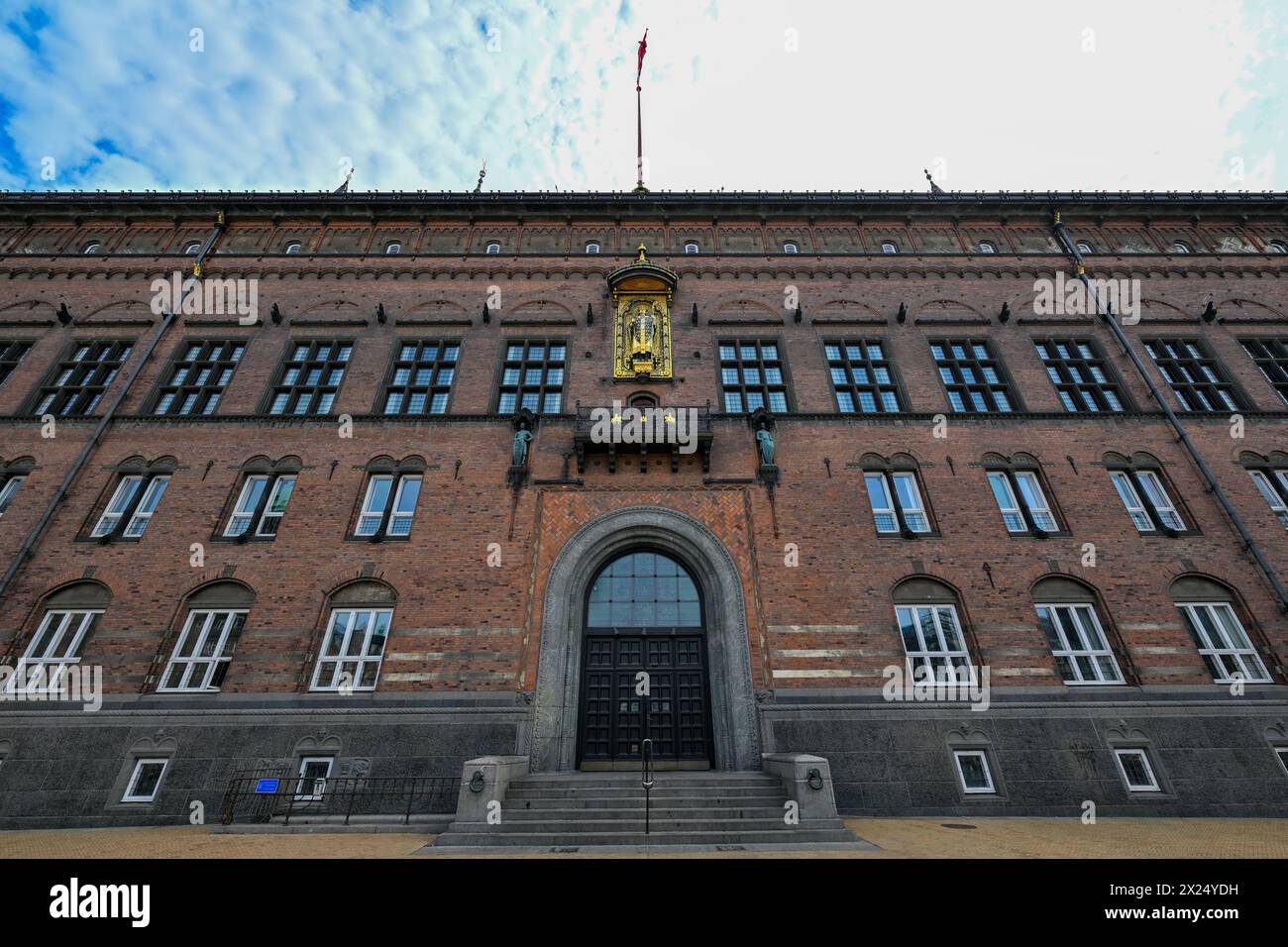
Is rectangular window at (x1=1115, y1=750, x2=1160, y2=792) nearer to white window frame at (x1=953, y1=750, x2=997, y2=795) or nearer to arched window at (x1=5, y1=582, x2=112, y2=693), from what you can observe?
white window frame at (x1=953, y1=750, x2=997, y2=795)

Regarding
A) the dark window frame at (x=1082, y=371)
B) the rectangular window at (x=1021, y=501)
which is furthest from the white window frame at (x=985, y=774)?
the dark window frame at (x=1082, y=371)

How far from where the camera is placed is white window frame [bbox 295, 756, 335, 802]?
12.7 meters

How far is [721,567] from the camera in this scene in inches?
632

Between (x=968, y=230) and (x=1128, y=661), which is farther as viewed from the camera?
(x=968, y=230)

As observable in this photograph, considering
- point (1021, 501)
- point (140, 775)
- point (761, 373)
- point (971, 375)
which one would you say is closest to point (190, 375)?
point (140, 775)

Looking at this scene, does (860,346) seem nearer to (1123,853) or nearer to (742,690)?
(742,690)

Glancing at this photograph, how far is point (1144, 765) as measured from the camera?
1349 centimetres

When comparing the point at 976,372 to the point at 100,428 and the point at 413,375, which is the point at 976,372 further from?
the point at 100,428

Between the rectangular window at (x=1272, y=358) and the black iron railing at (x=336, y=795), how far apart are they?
28.9 m

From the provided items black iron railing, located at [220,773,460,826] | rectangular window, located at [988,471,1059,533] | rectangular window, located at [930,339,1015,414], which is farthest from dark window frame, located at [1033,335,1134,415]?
black iron railing, located at [220,773,460,826]

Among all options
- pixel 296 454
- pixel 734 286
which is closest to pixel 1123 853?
pixel 734 286

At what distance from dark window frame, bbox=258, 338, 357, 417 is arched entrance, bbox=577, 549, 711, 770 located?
10967mm

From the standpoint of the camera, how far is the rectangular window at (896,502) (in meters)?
16.8

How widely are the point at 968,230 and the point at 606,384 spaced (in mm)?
16714
